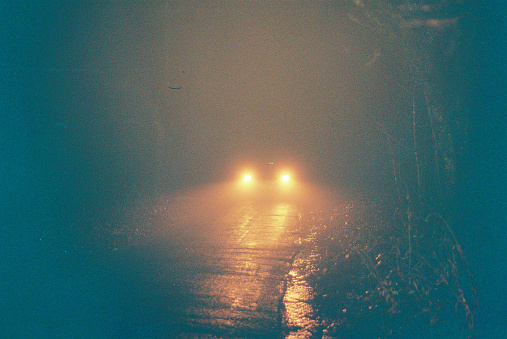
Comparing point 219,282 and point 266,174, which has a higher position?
point 266,174

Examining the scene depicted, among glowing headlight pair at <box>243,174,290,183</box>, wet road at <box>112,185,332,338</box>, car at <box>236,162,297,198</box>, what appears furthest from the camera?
glowing headlight pair at <box>243,174,290,183</box>

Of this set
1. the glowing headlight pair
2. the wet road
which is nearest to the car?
the glowing headlight pair

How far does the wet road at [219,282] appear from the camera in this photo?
13.4 ft

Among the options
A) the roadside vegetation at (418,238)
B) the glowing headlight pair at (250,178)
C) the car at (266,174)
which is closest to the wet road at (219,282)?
the roadside vegetation at (418,238)

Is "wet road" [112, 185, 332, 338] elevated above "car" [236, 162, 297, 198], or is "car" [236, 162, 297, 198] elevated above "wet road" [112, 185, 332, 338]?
"car" [236, 162, 297, 198]

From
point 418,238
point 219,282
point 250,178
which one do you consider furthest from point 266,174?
point 219,282

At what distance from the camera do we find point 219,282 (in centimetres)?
554

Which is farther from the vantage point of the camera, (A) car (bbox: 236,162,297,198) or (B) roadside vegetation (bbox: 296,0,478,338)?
(A) car (bbox: 236,162,297,198)

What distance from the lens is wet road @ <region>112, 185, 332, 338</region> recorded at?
4086mm

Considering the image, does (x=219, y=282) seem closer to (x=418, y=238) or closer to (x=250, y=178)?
(x=418, y=238)

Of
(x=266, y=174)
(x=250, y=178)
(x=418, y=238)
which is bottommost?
(x=418, y=238)

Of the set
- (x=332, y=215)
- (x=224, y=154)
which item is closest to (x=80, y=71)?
(x=332, y=215)

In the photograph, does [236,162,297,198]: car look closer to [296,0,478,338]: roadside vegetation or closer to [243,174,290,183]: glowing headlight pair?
[243,174,290,183]: glowing headlight pair

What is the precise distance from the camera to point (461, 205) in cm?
612
